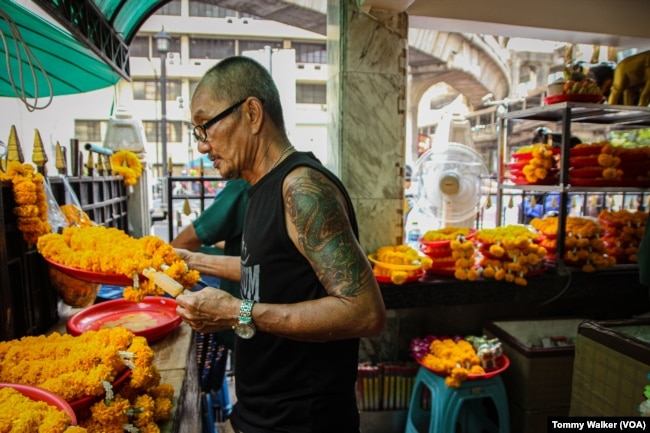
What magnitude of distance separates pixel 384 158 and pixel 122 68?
455 centimetres

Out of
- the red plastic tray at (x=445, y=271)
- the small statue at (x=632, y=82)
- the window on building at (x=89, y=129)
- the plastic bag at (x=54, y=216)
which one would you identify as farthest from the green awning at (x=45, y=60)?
the window on building at (x=89, y=129)

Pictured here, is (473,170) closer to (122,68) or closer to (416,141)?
(122,68)

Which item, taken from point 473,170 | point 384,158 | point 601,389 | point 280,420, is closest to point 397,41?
point 384,158

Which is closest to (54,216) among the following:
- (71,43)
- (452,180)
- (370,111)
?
(71,43)

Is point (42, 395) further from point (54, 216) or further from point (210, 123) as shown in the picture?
point (54, 216)

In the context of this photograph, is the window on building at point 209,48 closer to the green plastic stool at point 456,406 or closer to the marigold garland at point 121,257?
the green plastic stool at point 456,406

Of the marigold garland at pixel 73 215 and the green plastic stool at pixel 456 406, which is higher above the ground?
the marigold garland at pixel 73 215

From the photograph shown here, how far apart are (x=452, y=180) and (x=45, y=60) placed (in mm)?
4440

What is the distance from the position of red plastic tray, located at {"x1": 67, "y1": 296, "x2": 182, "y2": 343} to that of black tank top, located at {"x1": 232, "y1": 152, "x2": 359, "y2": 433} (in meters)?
0.62

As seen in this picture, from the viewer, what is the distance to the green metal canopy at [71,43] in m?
3.12

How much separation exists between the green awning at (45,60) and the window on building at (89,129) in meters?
24.5

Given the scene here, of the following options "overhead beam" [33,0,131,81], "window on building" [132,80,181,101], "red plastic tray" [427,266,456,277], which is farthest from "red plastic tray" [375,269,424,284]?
"window on building" [132,80,181,101]

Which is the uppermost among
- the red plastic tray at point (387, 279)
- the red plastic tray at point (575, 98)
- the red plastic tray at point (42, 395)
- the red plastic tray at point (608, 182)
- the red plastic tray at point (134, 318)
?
the red plastic tray at point (575, 98)

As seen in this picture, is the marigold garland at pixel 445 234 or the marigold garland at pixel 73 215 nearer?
the marigold garland at pixel 73 215
